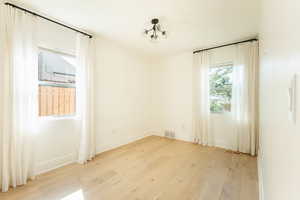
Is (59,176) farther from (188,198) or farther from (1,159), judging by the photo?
(188,198)

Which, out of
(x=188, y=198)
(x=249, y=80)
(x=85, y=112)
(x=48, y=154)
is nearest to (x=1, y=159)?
(x=48, y=154)

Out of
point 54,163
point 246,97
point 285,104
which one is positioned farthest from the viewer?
point 246,97

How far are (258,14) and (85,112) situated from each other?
343 cm

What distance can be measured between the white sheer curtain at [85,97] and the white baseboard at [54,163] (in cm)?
16

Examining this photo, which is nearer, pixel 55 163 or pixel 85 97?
pixel 55 163

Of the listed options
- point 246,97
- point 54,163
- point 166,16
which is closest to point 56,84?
point 54,163

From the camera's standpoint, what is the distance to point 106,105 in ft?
10.7

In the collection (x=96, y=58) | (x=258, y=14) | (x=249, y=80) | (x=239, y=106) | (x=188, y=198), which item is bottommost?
(x=188, y=198)

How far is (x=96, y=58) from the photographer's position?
9.93ft

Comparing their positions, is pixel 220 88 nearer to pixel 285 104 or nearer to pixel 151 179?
pixel 151 179

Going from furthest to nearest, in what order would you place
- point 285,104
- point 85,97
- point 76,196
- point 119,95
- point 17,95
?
point 119,95, point 85,97, point 17,95, point 76,196, point 285,104

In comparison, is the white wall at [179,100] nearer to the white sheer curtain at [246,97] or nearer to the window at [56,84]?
the white sheer curtain at [246,97]

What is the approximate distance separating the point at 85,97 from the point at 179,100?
260 cm

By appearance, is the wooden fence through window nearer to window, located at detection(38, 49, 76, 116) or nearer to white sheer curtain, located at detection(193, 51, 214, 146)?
window, located at detection(38, 49, 76, 116)
